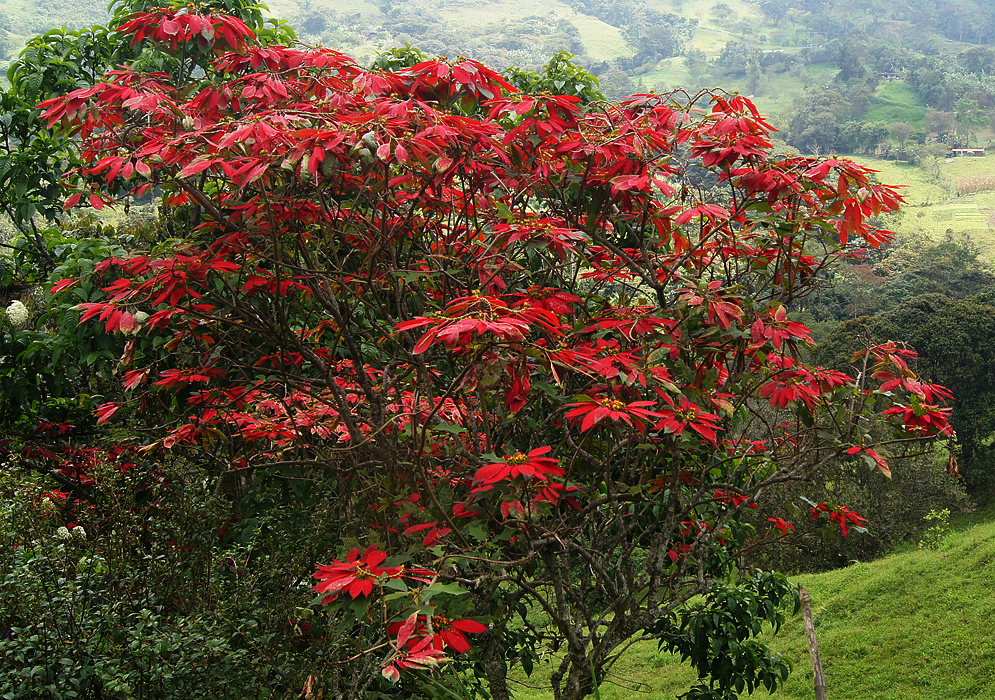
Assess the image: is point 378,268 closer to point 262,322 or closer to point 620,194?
point 262,322

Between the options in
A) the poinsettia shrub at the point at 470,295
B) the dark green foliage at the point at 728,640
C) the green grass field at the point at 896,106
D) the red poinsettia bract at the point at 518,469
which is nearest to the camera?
the red poinsettia bract at the point at 518,469

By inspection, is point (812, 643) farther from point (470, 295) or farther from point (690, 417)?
point (470, 295)

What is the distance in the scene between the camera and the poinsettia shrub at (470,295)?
6.25 ft

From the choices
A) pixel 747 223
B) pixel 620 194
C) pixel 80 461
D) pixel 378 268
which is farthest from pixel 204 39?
pixel 80 461

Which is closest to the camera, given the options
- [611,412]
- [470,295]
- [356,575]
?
[356,575]

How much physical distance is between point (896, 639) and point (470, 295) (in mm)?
7311

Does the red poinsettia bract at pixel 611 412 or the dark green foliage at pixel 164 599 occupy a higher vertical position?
the red poinsettia bract at pixel 611 412

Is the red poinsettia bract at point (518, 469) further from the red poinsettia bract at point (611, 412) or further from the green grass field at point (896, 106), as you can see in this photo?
the green grass field at point (896, 106)

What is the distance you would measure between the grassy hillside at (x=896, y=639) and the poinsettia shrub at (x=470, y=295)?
4.01m

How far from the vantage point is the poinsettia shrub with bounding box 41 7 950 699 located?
1904mm

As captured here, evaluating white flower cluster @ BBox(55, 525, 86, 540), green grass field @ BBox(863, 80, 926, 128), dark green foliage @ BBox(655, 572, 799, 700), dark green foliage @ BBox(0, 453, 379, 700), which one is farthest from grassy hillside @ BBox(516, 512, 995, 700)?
green grass field @ BBox(863, 80, 926, 128)

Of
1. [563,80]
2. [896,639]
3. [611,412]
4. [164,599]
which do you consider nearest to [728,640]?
[611,412]

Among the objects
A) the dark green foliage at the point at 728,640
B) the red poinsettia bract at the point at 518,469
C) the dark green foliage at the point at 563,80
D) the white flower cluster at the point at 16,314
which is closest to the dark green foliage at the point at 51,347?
the white flower cluster at the point at 16,314

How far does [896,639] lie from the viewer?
7.11m
